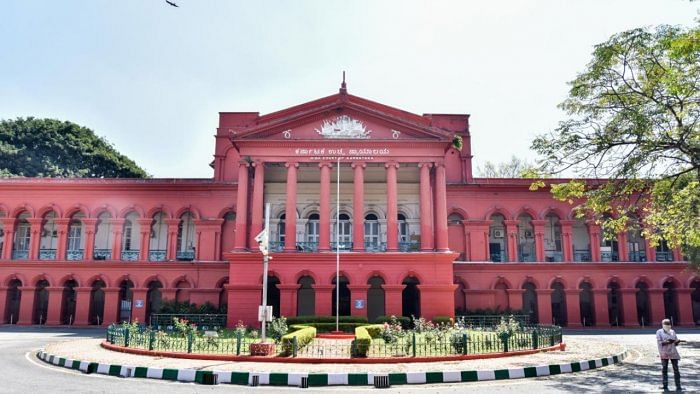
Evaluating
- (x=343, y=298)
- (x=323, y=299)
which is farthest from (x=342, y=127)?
(x=343, y=298)

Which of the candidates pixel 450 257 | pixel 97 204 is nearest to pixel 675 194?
pixel 450 257

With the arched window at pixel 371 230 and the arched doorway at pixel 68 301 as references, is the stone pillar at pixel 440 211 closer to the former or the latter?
the arched window at pixel 371 230

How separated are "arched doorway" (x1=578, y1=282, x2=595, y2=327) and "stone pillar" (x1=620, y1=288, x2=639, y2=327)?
174cm

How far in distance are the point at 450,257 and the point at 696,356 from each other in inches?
463

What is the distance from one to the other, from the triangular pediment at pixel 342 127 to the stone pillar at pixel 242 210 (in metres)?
1.83

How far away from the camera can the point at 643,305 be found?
32.1 meters

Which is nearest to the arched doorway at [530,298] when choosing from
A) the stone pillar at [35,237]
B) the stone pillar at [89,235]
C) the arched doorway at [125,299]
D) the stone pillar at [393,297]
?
the stone pillar at [393,297]

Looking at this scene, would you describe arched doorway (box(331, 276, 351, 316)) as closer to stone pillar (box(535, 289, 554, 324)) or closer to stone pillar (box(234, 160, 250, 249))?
stone pillar (box(234, 160, 250, 249))

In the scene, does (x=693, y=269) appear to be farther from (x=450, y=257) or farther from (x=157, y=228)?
(x=157, y=228)

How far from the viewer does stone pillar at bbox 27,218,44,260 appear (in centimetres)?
3080

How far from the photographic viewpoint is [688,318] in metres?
30.3

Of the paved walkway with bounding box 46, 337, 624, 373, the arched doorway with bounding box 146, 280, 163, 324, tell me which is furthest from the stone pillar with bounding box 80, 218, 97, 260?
the paved walkway with bounding box 46, 337, 624, 373

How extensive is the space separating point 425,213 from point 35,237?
23489mm

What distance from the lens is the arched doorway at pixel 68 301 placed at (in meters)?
30.3
